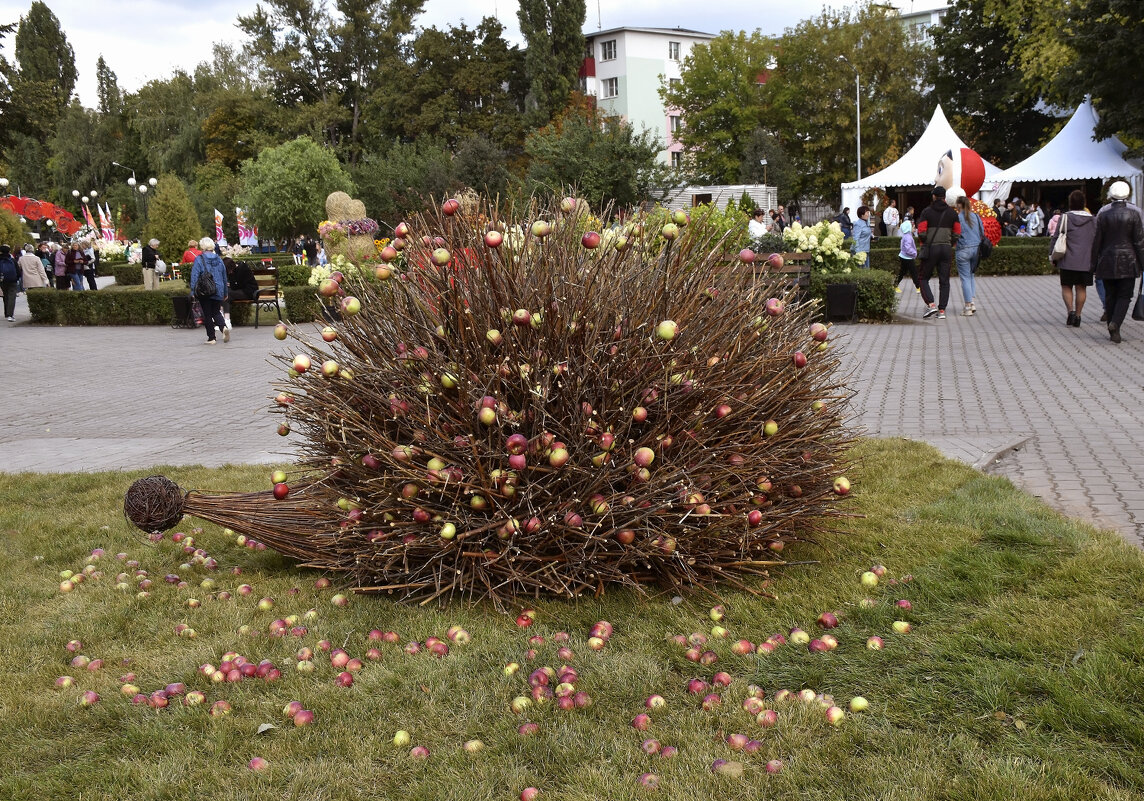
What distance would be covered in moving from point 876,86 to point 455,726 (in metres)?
51.1

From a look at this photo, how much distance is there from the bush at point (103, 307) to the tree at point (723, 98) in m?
34.6

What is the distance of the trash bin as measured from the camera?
14773 mm

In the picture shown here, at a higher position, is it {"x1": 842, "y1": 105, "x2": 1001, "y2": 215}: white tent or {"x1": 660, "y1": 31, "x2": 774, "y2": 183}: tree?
{"x1": 660, "y1": 31, "x2": 774, "y2": 183}: tree

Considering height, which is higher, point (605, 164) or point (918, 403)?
point (605, 164)

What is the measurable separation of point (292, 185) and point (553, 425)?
1771 inches

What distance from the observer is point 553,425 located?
346cm

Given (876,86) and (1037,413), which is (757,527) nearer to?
(1037,413)

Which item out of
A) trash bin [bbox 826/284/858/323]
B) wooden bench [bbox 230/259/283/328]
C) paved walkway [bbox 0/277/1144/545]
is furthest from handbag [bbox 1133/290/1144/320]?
wooden bench [bbox 230/259/283/328]

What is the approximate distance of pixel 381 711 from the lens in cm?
290

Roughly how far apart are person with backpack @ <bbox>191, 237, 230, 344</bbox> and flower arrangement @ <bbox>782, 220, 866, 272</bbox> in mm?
9183

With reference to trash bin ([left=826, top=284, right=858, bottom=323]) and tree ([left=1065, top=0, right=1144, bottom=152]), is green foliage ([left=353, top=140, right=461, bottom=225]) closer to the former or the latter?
tree ([left=1065, top=0, right=1144, bottom=152])

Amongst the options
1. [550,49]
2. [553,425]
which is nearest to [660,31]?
[550,49]

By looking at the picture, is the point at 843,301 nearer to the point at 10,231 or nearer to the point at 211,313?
the point at 211,313

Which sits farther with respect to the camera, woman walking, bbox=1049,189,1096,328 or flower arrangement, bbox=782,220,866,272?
flower arrangement, bbox=782,220,866,272
